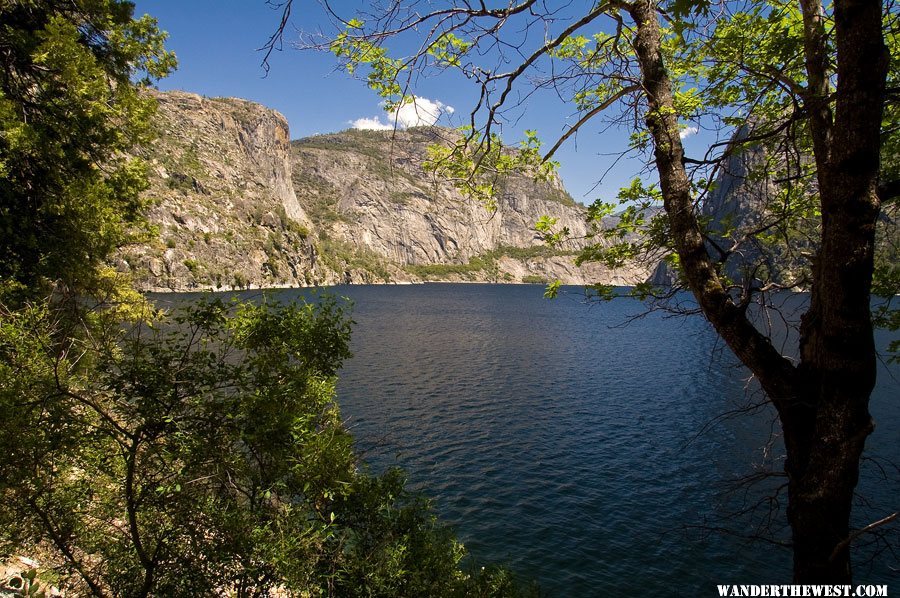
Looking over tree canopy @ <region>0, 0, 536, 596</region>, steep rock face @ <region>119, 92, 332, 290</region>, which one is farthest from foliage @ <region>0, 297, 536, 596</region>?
steep rock face @ <region>119, 92, 332, 290</region>

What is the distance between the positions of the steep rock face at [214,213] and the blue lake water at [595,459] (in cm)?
8331

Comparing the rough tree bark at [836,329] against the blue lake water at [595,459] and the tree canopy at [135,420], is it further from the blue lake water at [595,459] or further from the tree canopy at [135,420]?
the tree canopy at [135,420]

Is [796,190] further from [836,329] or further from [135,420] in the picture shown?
[135,420]

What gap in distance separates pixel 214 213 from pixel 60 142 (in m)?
148

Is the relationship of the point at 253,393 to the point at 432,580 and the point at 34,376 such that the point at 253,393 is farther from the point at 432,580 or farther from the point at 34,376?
the point at 432,580

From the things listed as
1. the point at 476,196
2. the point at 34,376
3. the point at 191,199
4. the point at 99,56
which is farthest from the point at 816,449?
the point at 191,199

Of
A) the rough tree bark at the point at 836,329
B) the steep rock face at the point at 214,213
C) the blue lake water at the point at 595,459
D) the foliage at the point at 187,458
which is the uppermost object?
the steep rock face at the point at 214,213

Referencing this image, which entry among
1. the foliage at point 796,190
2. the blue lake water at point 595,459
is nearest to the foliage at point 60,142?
the foliage at point 796,190

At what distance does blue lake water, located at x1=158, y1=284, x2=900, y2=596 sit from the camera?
15.2 meters

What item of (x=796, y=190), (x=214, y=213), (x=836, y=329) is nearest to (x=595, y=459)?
(x=796, y=190)

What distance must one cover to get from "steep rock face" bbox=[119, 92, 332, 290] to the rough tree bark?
357ft

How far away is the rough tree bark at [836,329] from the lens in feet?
8.52

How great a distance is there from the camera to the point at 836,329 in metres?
2.77

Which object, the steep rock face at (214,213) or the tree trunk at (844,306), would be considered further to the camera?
the steep rock face at (214,213)
